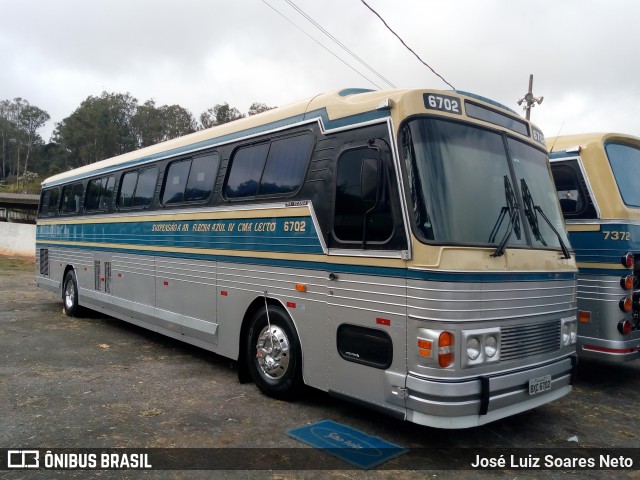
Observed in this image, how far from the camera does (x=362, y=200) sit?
5.00 m

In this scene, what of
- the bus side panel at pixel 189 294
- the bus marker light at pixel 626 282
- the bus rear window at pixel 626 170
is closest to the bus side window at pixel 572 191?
the bus rear window at pixel 626 170

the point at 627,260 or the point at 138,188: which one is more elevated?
the point at 138,188

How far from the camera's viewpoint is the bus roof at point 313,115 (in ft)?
16.6

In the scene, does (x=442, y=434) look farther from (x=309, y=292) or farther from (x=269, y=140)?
(x=269, y=140)

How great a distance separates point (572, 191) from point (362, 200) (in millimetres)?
3903

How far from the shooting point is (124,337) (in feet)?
33.1

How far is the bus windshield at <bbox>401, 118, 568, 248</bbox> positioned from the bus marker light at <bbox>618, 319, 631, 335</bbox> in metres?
2.07

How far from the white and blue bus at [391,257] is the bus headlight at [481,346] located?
0.02 m

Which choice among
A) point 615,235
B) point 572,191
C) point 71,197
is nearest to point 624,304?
point 615,235

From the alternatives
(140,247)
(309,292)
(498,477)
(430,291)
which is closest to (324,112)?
(309,292)

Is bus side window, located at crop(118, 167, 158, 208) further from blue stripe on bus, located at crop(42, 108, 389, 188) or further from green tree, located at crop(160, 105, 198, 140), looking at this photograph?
green tree, located at crop(160, 105, 198, 140)

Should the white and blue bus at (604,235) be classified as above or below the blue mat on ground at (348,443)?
above

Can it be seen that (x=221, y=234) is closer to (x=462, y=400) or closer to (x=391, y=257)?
(x=391, y=257)

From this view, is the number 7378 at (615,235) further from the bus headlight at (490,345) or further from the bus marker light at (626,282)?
the bus headlight at (490,345)
